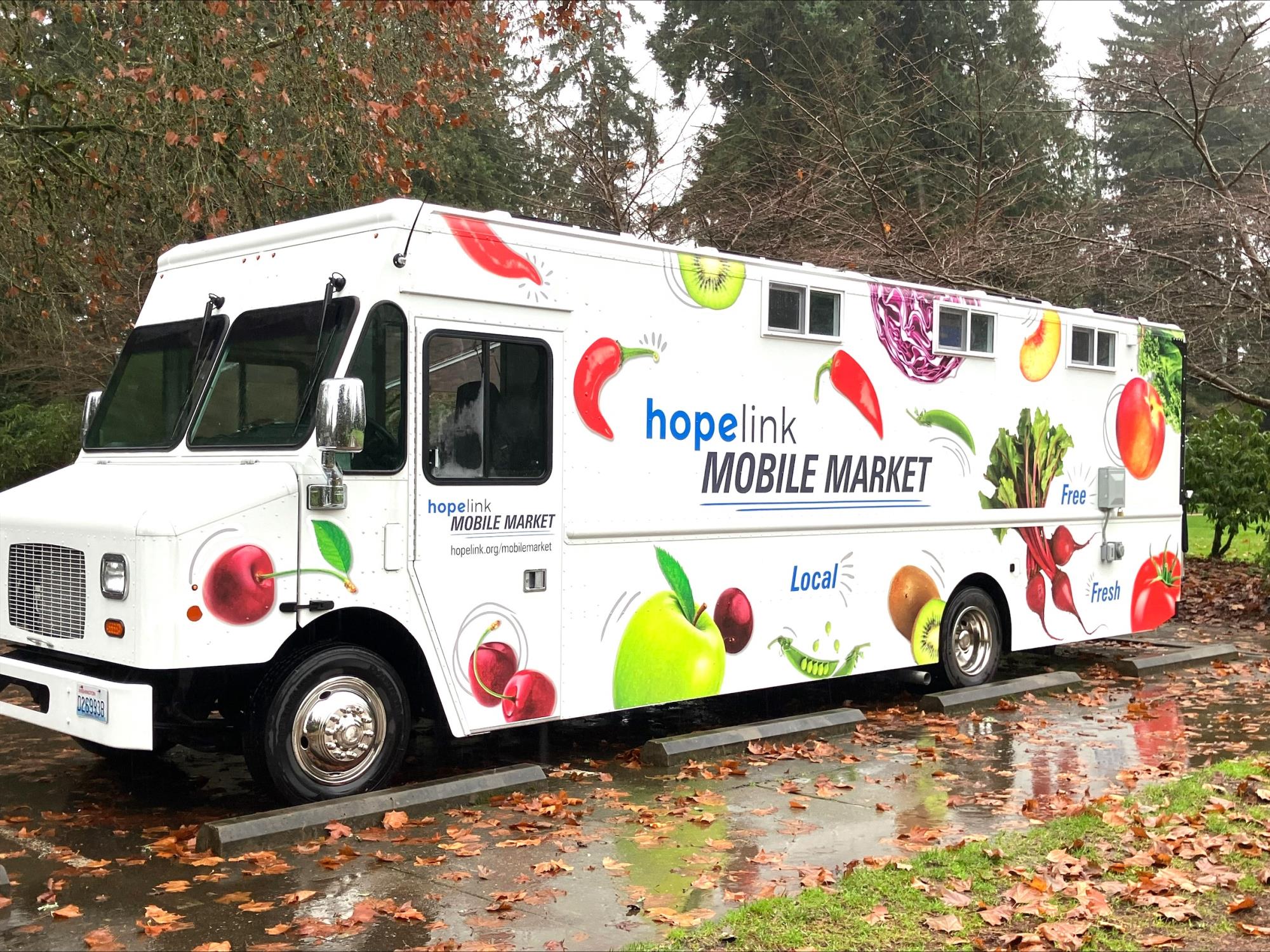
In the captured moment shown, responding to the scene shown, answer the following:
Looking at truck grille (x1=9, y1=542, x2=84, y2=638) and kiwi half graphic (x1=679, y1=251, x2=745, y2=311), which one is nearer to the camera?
truck grille (x1=9, y1=542, x2=84, y2=638)

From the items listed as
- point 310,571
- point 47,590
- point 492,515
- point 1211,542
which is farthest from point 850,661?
point 1211,542

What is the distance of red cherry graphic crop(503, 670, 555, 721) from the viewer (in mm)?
7484

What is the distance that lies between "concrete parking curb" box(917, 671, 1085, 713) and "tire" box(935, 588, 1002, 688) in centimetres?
12

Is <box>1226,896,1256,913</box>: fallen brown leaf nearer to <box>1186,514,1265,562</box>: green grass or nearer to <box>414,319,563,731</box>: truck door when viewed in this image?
<box>414,319,563,731</box>: truck door

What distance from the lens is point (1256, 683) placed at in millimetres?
11500

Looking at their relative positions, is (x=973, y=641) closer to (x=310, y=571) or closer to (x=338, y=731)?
(x=338, y=731)

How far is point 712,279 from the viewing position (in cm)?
871

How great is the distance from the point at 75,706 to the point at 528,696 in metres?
2.43

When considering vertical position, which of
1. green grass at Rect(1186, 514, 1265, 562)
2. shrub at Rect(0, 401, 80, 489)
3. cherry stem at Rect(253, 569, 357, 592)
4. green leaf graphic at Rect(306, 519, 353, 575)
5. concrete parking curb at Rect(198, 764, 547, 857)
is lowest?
green grass at Rect(1186, 514, 1265, 562)

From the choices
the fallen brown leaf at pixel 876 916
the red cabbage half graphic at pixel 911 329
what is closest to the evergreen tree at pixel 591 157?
the red cabbage half graphic at pixel 911 329

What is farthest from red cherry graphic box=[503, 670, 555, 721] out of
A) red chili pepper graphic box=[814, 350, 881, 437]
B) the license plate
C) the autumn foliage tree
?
the autumn foliage tree

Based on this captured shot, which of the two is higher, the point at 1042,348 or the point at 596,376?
the point at 1042,348

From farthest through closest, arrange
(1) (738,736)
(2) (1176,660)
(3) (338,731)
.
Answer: (2) (1176,660) → (1) (738,736) → (3) (338,731)

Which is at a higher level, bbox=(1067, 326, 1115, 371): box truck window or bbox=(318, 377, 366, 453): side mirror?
bbox=(1067, 326, 1115, 371): box truck window
